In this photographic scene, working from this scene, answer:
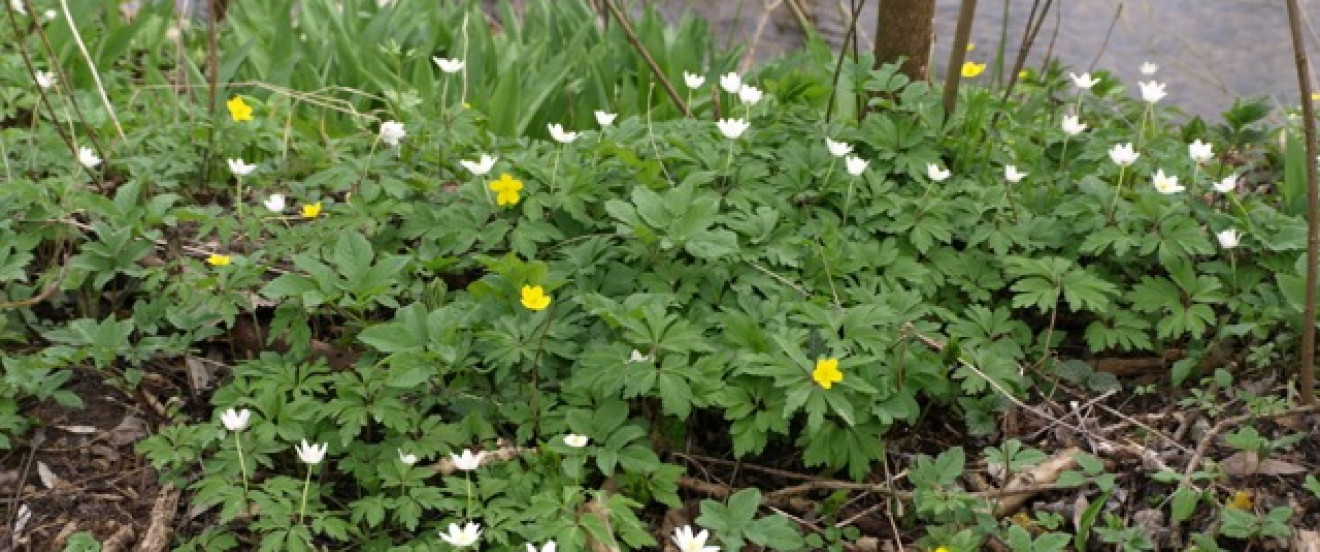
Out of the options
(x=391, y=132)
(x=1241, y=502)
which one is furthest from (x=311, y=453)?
(x=1241, y=502)

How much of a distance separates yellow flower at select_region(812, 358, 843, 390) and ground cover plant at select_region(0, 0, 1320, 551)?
10 mm

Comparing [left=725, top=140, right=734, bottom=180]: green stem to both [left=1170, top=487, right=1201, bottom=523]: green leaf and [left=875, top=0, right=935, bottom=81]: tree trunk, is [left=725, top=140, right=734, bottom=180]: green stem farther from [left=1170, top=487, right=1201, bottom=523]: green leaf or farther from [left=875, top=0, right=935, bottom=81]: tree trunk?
[left=1170, top=487, right=1201, bottom=523]: green leaf

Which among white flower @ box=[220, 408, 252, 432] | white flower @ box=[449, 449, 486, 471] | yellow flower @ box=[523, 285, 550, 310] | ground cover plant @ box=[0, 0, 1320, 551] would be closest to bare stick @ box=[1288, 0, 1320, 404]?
ground cover plant @ box=[0, 0, 1320, 551]

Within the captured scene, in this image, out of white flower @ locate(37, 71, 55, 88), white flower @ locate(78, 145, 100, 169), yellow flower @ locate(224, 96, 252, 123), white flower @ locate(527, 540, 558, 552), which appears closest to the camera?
white flower @ locate(527, 540, 558, 552)

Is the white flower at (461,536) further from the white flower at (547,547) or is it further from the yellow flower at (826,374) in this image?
the yellow flower at (826,374)

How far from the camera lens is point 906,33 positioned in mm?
3527

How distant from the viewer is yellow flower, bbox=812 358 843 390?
243cm

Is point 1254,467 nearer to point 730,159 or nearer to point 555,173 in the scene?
point 730,159

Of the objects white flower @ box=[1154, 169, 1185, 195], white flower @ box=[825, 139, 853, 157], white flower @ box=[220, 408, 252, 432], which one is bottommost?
white flower @ box=[220, 408, 252, 432]

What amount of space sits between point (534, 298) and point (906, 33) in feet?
4.69

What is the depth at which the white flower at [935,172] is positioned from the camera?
9.84 ft

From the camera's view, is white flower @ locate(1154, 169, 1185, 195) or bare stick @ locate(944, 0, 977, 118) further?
bare stick @ locate(944, 0, 977, 118)

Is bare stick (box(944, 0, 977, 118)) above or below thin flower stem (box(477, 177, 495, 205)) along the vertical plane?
above

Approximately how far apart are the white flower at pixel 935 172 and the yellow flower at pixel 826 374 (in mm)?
711
